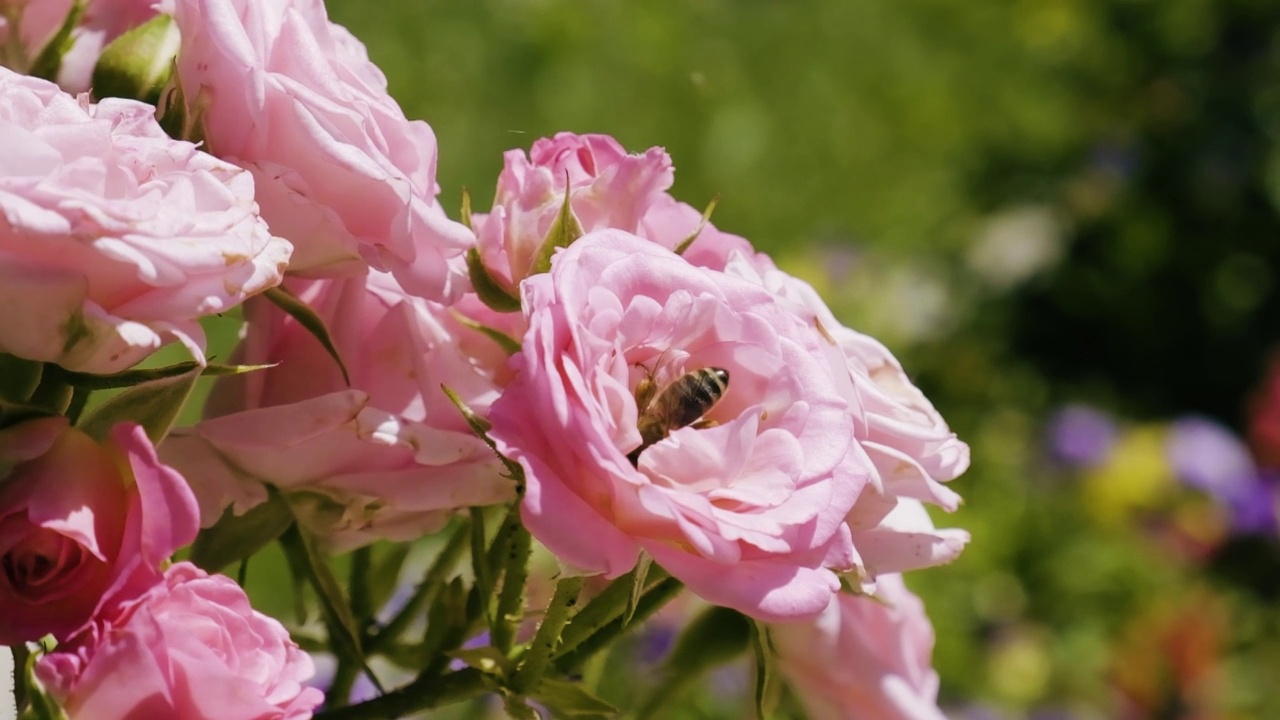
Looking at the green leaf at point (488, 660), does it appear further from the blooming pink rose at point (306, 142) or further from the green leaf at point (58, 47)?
the green leaf at point (58, 47)

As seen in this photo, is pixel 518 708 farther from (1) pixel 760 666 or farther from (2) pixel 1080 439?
(2) pixel 1080 439

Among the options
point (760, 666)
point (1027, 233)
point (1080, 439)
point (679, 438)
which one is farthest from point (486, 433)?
point (1027, 233)

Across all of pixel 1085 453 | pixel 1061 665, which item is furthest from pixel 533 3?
pixel 1061 665

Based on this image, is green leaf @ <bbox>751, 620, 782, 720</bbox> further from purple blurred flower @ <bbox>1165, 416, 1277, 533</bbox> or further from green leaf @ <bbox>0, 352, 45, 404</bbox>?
purple blurred flower @ <bbox>1165, 416, 1277, 533</bbox>

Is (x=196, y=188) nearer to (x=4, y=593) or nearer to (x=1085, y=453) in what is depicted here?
(x=4, y=593)

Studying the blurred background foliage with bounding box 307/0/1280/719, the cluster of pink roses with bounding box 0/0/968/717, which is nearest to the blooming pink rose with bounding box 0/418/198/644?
the cluster of pink roses with bounding box 0/0/968/717
